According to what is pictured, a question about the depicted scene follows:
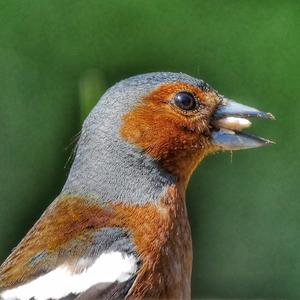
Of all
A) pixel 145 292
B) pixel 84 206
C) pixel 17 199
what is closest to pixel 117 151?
pixel 84 206

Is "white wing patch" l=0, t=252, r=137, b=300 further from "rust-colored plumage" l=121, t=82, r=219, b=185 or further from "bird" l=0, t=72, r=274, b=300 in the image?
"rust-colored plumage" l=121, t=82, r=219, b=185

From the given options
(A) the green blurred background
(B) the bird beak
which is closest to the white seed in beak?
(B) the bird beak

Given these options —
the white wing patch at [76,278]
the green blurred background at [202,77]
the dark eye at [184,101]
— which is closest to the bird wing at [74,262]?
the white wing patch at [76,278]

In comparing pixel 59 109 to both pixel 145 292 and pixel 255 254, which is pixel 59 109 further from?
pixel 145 292

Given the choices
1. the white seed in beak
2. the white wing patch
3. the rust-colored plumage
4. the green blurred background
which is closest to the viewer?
the white wing patch

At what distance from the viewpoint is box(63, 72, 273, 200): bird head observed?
13.8 ft

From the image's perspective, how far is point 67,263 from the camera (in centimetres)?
394

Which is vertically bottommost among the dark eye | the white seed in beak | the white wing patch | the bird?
the white wing patch

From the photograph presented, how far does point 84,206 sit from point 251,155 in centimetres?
140

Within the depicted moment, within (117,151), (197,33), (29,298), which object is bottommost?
(29,298)

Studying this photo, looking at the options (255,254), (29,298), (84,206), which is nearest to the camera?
(29,298)

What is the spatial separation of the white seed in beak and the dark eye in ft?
0.33

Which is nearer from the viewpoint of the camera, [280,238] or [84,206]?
[84,206]

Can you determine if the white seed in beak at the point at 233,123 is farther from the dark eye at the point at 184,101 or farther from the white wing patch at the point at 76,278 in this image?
the white wing patch at the point at 76,278
